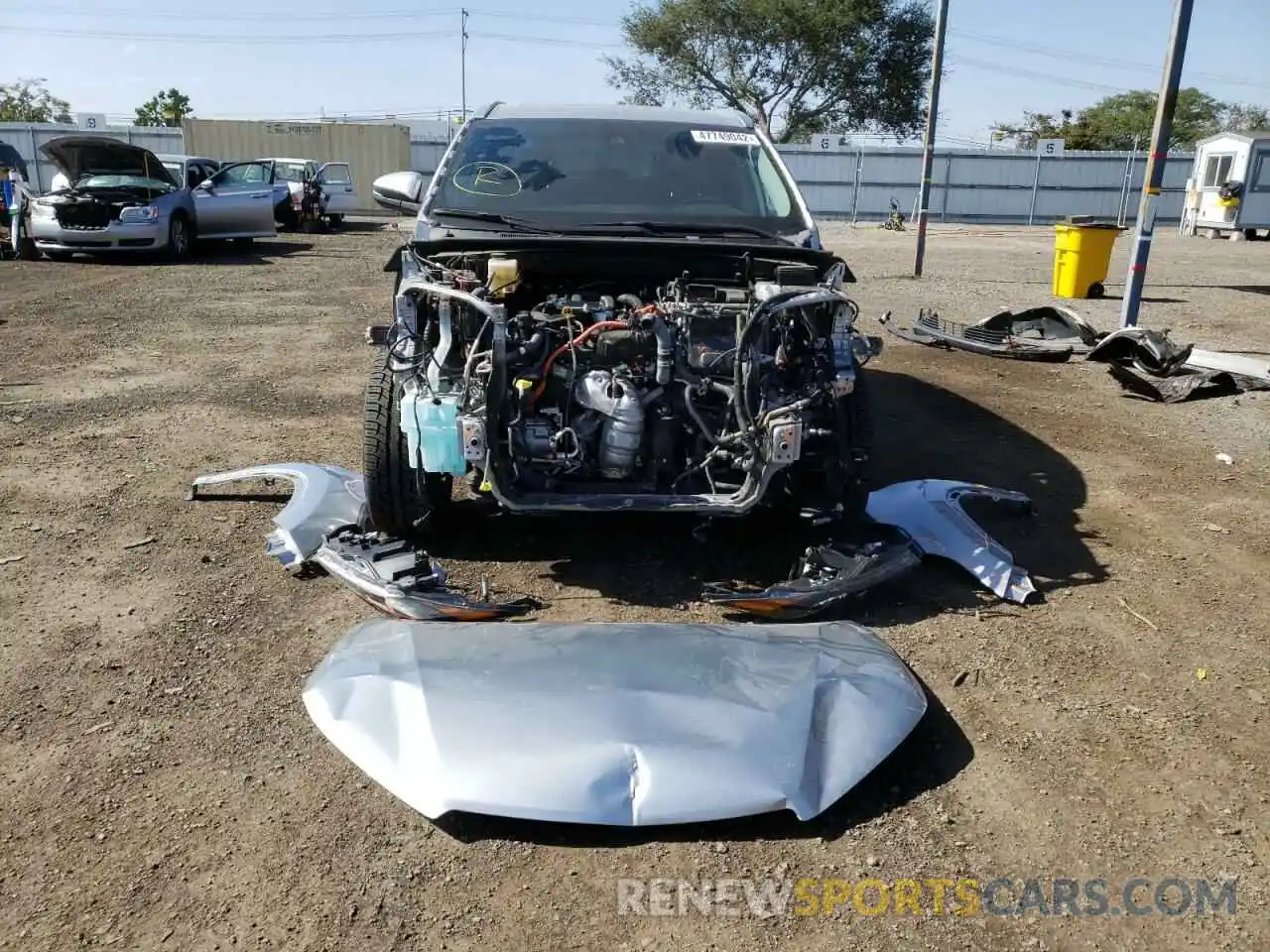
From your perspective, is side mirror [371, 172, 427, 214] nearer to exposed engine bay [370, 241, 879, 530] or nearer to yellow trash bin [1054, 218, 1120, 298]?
exposed engine bay [370, 241, 879, 530]

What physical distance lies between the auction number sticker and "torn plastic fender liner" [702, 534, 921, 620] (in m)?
2.46

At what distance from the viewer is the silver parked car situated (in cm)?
1406

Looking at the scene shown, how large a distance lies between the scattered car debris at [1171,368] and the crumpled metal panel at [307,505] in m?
5.73

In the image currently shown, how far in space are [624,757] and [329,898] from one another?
0.78 meters

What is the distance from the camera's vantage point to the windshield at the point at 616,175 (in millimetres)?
4828

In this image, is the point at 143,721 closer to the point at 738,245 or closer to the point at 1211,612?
the point at 738,245

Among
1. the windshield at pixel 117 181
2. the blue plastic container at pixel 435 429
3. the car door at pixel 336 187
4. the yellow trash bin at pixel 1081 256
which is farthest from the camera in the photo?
the car door at pixel 336 187

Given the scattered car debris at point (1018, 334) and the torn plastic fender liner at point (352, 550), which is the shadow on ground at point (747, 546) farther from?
the scattered car debris at point (1018, 334)

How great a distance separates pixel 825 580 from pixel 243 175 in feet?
55.8

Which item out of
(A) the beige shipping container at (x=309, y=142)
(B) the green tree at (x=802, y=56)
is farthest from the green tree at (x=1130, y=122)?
(A) the beige shipping container at (x=309, y=142)

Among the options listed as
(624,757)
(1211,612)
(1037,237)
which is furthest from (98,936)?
(1037,237)

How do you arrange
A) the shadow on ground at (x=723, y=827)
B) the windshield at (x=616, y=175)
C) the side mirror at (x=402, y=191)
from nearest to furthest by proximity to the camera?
1. the shadow on ground at (x=723, y=827)
2. the windshield at (x=616, y=175)
3. the side mirror at (x=402, y=191)

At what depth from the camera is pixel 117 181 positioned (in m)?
14.3

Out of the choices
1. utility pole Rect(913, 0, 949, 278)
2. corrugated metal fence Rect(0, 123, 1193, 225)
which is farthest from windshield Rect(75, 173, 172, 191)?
corrugated metal fence Rect(0, 123, 1193, 225)
